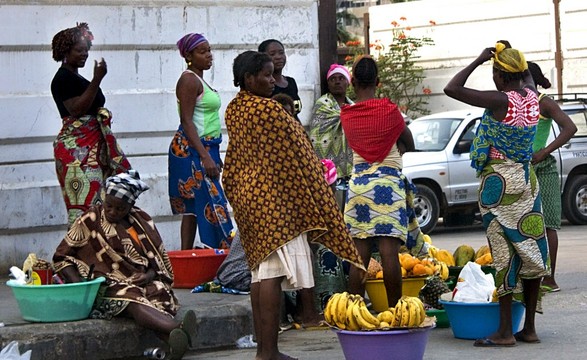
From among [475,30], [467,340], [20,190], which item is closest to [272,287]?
[467,340]

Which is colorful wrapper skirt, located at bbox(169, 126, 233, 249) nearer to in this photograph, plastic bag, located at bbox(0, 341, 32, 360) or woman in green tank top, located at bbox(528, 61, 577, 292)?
woman in green tank top, located at bbox(528, 61, 577, 292)

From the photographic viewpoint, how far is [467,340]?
786 cm

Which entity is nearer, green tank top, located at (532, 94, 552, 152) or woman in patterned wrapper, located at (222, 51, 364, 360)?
woman in patterned wrapper, located at (222, 51, 364, 360)

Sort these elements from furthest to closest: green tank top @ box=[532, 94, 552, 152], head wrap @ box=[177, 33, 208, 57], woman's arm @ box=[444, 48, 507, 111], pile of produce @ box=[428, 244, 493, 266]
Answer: green tank top @ box=[532, 94, 552, 152]
pile of produce @ box=[428, 244, 493, 266]
head wrap @ box=[177, 33, 208, 57]
woman's arm @ box=[444, 48, 507, 111]

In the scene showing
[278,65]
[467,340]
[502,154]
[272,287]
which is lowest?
[467,340]

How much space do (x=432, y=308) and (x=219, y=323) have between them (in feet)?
5.53

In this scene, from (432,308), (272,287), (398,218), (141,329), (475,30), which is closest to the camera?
(272,287)

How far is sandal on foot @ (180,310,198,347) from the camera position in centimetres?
714

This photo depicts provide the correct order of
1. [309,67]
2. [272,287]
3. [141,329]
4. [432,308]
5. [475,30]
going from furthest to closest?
[475,30]
[309,67]
[432,308]
[141,329]
[272,287]

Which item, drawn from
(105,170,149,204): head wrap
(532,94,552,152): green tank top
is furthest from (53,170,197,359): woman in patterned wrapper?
(532,94,552,152): green tank top

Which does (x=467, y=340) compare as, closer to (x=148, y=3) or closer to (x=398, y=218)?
(x=398, y=218)

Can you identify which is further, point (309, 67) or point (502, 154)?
point (309, 67)

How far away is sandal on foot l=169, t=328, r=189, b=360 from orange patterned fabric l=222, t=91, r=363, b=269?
637mm

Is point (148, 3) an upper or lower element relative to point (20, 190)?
upper
